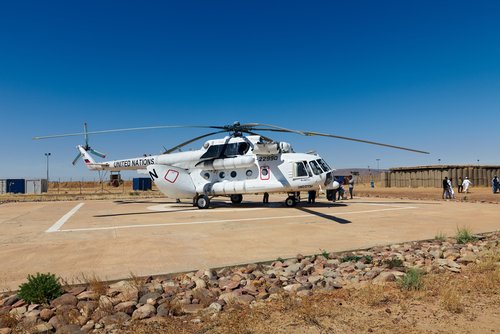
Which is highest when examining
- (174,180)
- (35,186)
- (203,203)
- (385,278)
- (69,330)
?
(174,180)

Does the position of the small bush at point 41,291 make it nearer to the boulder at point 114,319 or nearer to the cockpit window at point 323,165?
the boulder at point 114,319

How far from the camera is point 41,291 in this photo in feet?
14.7

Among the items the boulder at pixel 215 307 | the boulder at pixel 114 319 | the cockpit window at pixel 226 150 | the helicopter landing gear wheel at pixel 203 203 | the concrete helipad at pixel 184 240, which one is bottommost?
the boulder at pixel 114 319

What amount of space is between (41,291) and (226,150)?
13.3m

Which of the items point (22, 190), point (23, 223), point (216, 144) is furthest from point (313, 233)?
point (22, 190)

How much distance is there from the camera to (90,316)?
4078mm

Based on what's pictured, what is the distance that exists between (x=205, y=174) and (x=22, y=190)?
46.7 m

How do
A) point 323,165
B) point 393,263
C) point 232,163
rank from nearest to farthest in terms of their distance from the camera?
point 393,263 → point 323,165 → point 232,163

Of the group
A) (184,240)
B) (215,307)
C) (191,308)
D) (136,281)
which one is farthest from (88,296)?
(184,240)

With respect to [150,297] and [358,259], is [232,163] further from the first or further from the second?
[150,297]

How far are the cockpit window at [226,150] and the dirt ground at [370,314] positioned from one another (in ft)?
42.1

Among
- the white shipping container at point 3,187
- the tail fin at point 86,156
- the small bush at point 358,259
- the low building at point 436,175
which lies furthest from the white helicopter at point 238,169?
the white shipping container at point 3,187

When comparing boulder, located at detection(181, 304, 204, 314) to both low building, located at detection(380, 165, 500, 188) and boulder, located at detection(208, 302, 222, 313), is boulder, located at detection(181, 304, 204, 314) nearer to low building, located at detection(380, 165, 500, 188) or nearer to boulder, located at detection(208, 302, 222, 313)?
boulder, located at detection(208, 302, 222, 313)

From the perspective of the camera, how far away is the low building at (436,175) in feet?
140
